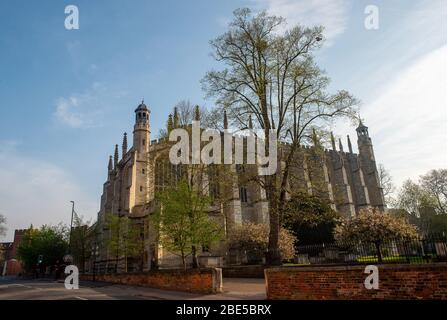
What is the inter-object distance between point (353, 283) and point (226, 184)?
882 centimetres

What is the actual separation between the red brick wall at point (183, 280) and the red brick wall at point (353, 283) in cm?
453

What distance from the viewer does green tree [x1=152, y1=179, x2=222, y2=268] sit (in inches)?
784

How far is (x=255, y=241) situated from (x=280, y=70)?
18.1m

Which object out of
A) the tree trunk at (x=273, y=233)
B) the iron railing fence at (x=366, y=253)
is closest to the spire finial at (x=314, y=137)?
the tree trunk at (x=273, y=233)

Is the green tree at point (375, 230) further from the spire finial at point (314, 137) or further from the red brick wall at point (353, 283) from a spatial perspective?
the red brick wall at point (353, 283)

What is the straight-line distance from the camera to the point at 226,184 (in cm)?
1650

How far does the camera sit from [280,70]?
18000mm

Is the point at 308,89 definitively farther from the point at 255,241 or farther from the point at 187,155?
the point at 255,241

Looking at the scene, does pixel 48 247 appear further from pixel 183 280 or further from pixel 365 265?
pixel 365 265

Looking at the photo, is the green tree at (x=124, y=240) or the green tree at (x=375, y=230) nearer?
the green tree at (x=375, y=230)

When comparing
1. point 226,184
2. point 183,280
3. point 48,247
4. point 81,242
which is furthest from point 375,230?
point 48,247

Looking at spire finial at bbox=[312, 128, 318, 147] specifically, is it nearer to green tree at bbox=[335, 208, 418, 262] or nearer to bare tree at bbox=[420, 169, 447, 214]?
green tree at bbox=[335, 208, 418, 262]

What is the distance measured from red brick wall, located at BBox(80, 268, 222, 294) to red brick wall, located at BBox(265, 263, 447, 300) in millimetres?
4527

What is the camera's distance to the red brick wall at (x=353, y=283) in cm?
729
